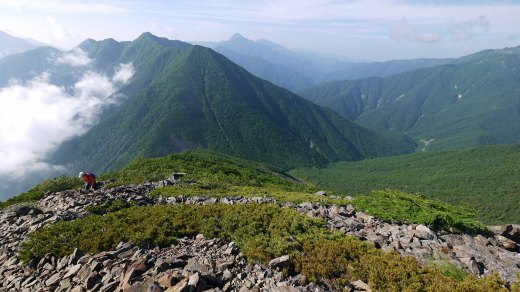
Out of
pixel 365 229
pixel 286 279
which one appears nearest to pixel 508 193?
pixel 365 229

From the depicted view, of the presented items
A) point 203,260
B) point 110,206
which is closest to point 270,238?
point 203,260

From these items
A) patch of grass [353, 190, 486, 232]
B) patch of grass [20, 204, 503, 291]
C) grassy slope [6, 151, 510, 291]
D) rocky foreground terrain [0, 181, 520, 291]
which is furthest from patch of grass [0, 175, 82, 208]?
patch of grass [353, 190, 486, 232]

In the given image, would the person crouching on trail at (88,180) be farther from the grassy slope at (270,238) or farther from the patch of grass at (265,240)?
the patch of grass at (265,240)

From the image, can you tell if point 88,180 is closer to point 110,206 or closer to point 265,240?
point 110,206

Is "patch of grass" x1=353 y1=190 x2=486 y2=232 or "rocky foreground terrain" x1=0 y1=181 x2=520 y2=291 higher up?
"rocky foreground terrain" x1=0 y1=181 x2=520 y2=291

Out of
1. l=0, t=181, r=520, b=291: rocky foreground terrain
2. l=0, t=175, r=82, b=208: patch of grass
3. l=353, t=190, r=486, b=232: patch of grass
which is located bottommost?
l=0, t=175, r=82, b=208: patch of grass

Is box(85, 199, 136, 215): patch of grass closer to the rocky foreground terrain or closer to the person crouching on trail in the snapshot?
the rocky foreground terrain
